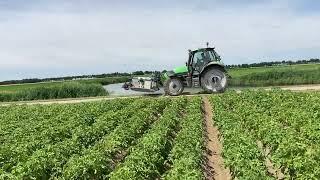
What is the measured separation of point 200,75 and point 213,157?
51.1 feet

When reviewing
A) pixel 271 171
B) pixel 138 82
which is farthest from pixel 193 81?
pixel 271 171

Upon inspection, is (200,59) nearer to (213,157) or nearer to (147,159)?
(213,157)

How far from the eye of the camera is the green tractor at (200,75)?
1214 inches

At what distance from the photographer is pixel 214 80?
31203mm

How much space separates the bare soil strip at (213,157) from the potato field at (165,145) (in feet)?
0.43

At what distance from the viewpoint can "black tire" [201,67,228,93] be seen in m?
30.9

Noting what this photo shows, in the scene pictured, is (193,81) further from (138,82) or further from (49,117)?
(49,117)

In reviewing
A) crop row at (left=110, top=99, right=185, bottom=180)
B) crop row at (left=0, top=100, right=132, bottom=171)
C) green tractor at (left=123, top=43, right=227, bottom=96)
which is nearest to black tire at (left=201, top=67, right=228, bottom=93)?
green tractor at (left=123, top=43, right=227, bottom=96)

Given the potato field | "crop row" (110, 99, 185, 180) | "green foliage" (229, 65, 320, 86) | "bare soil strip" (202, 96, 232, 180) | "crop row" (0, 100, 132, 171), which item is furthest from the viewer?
"green foliage" (229, 65, 320, 86)

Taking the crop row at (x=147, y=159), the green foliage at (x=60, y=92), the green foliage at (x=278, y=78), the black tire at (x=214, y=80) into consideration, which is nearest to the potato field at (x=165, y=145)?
the crop row at (x=147, y=159)

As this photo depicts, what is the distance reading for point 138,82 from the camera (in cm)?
3291

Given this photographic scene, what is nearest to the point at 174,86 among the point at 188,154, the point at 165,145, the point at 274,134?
the point at 165,145

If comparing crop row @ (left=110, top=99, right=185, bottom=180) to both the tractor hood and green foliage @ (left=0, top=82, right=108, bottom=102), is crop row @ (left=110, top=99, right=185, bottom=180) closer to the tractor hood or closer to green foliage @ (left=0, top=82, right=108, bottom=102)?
the tractor hood

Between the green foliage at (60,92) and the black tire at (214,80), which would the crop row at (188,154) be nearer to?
the black tire at (214,80)
